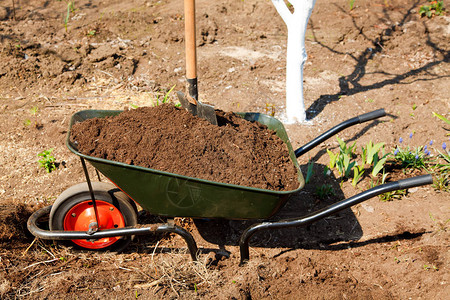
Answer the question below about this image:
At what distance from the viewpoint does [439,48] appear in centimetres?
531

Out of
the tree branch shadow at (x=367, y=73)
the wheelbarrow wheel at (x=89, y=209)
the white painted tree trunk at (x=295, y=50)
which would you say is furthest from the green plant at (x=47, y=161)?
the tree branch shadow at (x=367, y=73)

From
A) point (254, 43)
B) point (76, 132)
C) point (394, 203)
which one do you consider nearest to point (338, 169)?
point (394, 203)

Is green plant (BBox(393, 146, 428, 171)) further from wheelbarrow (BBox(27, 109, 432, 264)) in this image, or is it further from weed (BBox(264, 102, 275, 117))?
weed (BBox(264, 102, 275, 117))

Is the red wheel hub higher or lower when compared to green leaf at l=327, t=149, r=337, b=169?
higher

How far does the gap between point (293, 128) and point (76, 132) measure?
2.24 m

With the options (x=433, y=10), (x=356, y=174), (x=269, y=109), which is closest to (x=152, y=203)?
(x=356, y=174)

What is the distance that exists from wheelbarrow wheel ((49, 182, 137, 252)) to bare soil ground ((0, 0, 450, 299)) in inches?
9.3

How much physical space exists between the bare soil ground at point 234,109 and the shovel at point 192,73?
0.91 metres

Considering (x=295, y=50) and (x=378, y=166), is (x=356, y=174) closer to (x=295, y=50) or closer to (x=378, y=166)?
(x=378, y=166)

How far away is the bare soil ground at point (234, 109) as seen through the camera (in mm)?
2512

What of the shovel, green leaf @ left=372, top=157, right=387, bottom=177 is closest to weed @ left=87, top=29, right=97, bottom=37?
the shovel

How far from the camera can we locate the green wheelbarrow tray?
2113mm

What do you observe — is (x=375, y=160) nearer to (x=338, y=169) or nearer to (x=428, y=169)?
(x=338, y=169)

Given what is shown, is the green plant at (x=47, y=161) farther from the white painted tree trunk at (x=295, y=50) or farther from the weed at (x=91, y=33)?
the weed at (x=91, y=33)
